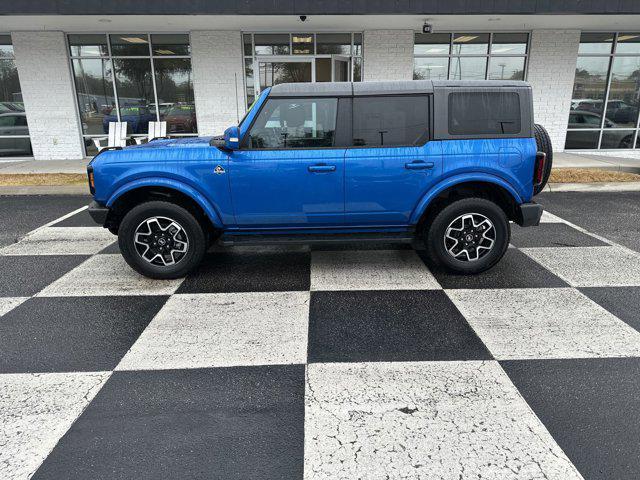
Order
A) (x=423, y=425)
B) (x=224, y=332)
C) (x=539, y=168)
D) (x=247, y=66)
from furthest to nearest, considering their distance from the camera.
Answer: (x=247, y=66)
(x=539, y=168)
(x=224, y=332)
(x=423, y=425)

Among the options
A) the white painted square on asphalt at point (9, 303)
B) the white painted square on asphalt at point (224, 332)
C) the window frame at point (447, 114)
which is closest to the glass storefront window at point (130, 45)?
the white painted square on asphalt at point (9, 303)

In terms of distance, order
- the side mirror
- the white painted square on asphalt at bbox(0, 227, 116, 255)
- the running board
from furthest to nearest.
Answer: the white painted square on asphalt at bbox(0, 227, 116, 255)
the running board
the side mirror

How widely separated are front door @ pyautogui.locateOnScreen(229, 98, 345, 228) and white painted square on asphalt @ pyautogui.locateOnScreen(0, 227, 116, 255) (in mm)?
2636

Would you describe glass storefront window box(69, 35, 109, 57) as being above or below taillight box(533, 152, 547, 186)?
above

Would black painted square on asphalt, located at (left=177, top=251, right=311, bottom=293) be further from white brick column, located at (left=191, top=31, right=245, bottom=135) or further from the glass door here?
the glass door

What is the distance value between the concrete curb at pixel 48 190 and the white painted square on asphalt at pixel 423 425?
8222 millimetres

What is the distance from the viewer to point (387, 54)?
12734 millimetres

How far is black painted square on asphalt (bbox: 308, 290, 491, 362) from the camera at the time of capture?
343 centimetres

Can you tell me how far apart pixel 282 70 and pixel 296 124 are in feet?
29.2

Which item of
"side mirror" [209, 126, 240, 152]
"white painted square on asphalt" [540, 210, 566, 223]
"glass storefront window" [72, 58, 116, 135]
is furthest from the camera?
"glass storefront window" [72, 58, 116, 135]

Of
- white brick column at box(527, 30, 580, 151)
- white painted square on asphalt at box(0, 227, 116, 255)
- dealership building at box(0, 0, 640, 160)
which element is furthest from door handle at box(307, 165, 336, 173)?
white brick column at box(527, 30, 580, 151)

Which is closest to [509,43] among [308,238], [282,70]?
[282,70]

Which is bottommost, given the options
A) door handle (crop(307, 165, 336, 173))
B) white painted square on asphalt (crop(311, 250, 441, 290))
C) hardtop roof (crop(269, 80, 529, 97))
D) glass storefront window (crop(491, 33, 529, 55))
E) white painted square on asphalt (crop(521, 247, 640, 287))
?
white painted square on asphalt (crop(311, 250, 441, 290))

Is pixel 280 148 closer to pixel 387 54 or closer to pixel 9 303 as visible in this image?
pixel 9 303
